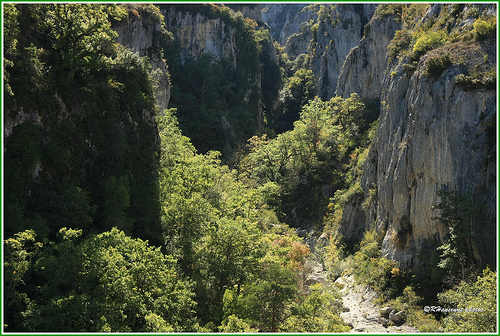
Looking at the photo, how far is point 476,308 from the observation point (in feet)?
56.1

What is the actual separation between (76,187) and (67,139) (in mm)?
3404

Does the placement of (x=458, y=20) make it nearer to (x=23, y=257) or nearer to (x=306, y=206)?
(x=306, y=206)

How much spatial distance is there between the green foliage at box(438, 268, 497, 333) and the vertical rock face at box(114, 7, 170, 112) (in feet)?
102

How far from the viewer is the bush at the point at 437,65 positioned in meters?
25.9

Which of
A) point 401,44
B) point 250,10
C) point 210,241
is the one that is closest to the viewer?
point 210,241

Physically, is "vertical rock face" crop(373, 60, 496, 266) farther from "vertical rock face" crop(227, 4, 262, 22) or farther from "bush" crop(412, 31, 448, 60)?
"vertical rock face" crop(227, 4, 262, 22)

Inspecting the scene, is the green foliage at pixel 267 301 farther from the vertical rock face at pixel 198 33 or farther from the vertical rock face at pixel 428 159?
the vertical rock face at pixel 198 33

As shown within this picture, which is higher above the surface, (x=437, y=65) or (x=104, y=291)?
(x=437, y=65)

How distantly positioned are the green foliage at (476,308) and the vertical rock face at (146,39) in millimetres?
31156

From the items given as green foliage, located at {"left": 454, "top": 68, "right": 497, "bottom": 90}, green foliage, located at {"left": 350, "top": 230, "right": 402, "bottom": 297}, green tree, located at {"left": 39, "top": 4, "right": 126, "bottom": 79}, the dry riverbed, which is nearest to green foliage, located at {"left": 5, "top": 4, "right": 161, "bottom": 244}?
green tree, located at {"left": 39, "top": 4, "right": 126, "bottom": 79}

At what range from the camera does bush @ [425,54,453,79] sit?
25864 millimetres

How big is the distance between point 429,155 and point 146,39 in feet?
107

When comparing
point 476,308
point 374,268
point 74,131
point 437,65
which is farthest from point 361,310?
point 74,131

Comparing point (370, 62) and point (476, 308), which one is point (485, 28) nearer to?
point (476, 308)
